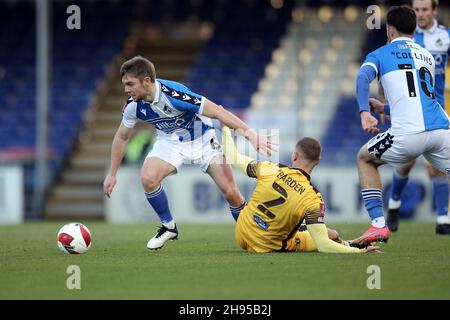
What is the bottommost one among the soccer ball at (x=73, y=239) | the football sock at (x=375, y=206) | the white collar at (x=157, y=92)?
the soccer ball at (x=73, y=239)

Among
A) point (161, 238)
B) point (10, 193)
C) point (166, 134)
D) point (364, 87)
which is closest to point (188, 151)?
point (166, 134)

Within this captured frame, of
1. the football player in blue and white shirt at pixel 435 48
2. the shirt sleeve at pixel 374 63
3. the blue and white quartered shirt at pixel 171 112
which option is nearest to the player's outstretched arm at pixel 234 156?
the blue and white quartered shirt at pixel 171 112

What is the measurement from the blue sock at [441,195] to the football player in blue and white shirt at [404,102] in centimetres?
267

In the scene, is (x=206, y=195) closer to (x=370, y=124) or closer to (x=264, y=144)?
(x=370, y=124)

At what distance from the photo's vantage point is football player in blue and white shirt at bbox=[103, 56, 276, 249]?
880 centimetres

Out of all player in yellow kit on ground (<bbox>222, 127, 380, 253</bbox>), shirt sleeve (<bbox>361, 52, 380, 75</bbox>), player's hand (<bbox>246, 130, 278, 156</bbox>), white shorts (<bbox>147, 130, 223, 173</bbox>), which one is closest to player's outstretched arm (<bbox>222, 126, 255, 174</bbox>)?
player in yellow kit on ground (<bbox>222, 127, 380, 253</bbox>)

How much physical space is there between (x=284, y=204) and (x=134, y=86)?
1.82 meters

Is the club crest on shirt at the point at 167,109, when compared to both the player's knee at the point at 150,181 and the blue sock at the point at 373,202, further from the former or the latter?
the blue sock at the point at 373,202

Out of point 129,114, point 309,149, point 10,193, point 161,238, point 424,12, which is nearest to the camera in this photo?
point 309,149

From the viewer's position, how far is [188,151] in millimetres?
9492

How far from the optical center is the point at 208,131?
9.67 metres

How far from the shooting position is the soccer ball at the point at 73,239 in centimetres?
865

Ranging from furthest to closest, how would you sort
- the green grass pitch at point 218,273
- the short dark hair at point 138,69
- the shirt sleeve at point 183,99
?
the shirt sleeve at point 183,99 → the short dark hair at point 138,69 → the green grass pitch at point 218,273

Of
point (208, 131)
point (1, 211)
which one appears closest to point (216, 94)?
point (1, 211)
